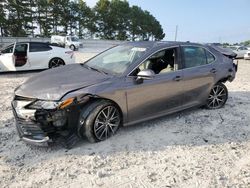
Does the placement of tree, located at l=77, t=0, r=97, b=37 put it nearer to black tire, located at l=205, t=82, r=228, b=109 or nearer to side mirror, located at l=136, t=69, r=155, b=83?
black tire, located at l=205, t=82, r=228, b=109

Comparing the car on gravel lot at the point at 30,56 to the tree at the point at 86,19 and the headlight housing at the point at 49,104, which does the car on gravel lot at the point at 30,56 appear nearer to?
the headlight housing at the point at 49,104

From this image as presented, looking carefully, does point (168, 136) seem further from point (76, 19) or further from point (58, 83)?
point (76, 19)

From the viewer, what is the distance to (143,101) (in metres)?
4.54

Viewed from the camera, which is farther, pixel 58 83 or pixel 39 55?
pixel 39 55

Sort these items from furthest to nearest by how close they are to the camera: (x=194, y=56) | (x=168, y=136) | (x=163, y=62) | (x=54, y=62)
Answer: (x=54, y=62) < (x=194, y=56) < (x=163, y=62) < (x=168, y=136)

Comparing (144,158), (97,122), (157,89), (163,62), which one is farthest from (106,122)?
(163,62)

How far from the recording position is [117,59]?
4930 millimetres

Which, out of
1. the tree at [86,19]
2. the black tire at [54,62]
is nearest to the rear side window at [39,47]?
the black tire at [54,62]

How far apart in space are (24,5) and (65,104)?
152ft

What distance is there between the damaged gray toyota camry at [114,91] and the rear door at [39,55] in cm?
586

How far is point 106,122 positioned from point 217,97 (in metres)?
3.03

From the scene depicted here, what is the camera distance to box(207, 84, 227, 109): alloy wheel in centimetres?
595

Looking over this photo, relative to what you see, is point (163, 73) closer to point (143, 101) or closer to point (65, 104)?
point (143, 101)

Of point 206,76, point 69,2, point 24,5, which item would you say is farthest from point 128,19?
point 206,76
